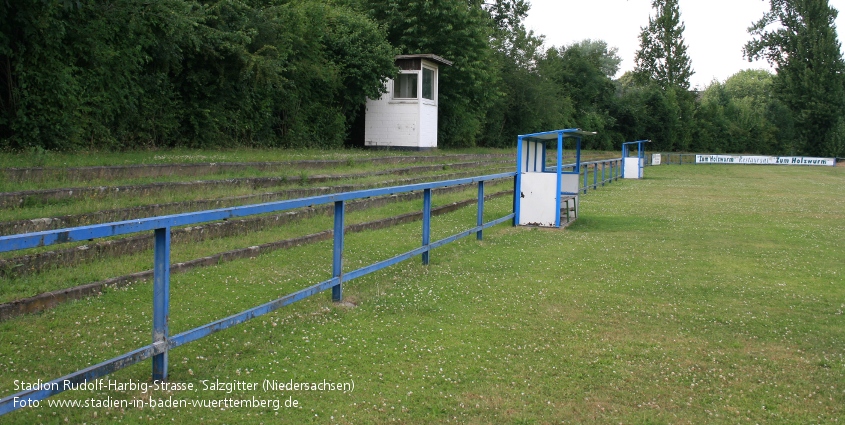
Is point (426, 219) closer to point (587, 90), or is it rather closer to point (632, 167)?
point (632, 167)

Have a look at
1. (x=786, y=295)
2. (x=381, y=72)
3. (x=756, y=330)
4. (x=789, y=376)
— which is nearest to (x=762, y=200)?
(x=381, y=72)

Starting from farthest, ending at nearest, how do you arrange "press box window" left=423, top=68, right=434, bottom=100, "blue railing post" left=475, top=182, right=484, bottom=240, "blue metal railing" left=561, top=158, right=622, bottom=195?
1. "press box window" left=423, top=68, right=434, bottom=100
2. "blue metal railing" left=561, top=158, right=622, bottom=195
3. "blue railing post" left=475, top=182, right=484, bottom=240

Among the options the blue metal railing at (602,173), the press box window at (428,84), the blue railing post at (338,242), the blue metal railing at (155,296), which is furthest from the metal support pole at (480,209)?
the press box window at (428,84)

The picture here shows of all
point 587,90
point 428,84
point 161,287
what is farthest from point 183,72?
point 587,90

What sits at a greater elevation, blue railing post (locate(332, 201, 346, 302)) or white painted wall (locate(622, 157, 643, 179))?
white painted wall (locate(622, 157, 643, 179))

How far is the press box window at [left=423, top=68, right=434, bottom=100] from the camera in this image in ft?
85.0

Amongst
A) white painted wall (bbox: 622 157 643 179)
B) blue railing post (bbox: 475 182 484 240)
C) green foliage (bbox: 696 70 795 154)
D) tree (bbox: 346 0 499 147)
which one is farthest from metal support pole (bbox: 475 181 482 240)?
green foliage (bbox: 696 70 795 154)

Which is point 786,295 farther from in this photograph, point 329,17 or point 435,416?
point 329,17

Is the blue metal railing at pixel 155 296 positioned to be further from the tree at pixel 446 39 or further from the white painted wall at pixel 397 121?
the tree at pixel 446 39

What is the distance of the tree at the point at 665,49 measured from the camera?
66.4m

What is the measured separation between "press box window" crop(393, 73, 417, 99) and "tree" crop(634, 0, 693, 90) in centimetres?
4699

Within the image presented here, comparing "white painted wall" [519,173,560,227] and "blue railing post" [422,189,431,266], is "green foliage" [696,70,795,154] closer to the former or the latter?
"white painted wall" [519,173,560,227]

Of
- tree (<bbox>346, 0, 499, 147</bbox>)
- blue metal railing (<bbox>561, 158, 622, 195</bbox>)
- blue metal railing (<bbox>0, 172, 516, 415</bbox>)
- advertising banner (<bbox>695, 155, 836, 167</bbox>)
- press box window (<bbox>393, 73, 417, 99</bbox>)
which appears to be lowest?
blue metal railing (<bbox>0, 172, 516, 415</bbox>)

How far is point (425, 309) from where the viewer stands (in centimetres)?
632
